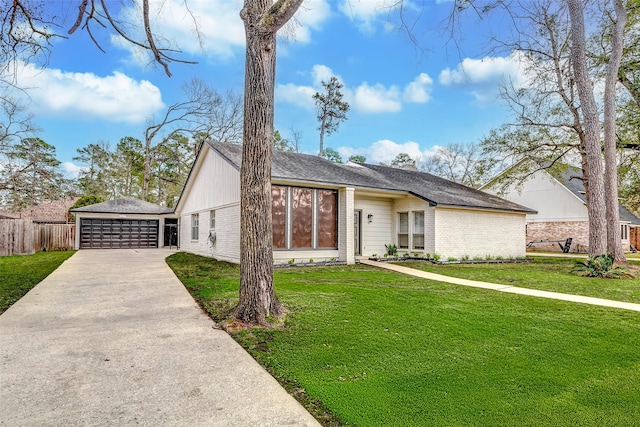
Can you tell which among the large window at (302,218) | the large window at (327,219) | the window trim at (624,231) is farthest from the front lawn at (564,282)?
the window trim at (624,231)

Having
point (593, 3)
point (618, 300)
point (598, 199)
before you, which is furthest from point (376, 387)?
point (593, 3)

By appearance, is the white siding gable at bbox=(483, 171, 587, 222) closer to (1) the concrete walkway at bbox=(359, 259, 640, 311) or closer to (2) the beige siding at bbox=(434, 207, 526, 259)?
(2) the beige siding at bbox=(434, 207, 526, 259)

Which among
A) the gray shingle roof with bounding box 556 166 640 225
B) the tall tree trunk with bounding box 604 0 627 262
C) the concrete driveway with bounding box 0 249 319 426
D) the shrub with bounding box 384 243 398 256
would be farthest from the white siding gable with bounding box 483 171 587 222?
the concrete driveway with bounding box 0 249 319 426

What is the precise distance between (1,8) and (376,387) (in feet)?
26.8

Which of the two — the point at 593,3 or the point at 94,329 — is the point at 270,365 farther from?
the point at 593,3

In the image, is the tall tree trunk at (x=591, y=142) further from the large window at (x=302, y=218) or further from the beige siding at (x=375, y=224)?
the large window at (x=302, y=218)

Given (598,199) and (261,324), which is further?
(598,199)

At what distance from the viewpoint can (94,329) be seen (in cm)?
441

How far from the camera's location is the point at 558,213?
22047 mm

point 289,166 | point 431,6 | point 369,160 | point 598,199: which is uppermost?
point 369,160

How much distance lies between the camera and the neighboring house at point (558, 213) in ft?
68.8

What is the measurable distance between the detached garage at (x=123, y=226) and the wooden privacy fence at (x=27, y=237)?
94 cm

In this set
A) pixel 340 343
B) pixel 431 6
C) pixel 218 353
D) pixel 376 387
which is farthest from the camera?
pixel 431 6

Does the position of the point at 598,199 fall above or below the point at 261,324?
above
